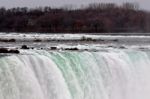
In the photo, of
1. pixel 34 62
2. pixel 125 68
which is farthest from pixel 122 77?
pixel 34 62

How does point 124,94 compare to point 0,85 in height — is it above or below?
below

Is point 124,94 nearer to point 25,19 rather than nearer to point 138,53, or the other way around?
point 138,53

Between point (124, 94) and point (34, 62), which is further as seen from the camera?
point (124, 94)

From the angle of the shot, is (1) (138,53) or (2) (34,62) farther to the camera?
(1) (138,53)

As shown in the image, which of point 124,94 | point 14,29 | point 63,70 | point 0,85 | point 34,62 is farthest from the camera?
point 14,29

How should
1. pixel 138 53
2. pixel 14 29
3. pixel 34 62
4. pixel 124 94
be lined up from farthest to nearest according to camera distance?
pixel 14 29 → pixel 138 53 → pixel 124 94 → pixel 34 62

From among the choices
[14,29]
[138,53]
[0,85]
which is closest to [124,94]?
[138,53]
